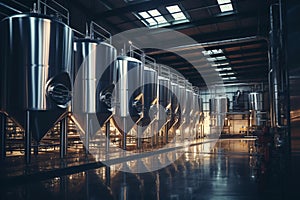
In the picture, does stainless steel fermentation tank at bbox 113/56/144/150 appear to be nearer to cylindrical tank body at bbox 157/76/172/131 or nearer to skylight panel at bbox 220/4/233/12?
cylindrical tank body at bbox 157/76/172/131

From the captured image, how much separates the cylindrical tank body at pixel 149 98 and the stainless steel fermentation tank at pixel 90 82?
2.69 m

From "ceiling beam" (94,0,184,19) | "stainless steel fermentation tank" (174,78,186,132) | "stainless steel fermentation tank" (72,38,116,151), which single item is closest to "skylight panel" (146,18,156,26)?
"ceiling beam" (94,0,184,19)

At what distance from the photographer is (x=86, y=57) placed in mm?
6434

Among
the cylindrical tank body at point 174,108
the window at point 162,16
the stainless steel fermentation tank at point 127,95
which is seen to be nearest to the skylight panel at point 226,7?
the window at point 162,16

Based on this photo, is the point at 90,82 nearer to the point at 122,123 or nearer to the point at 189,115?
the point at 122,123

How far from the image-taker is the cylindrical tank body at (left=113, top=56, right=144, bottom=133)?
786 cm

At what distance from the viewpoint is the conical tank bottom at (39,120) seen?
5.05 meters

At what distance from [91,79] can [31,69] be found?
165 centimetres

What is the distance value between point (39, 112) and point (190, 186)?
9.26ft

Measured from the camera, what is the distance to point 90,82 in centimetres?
645

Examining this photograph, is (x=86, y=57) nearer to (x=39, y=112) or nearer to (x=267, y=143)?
(x=39, y=112)

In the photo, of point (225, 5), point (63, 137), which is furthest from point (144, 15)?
point (63, 137)

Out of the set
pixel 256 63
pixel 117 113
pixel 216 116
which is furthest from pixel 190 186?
pixel 216 116

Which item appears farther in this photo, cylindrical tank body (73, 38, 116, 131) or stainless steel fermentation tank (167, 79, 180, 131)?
stainless steel fermentation tank (167, 79, 180, 131)
